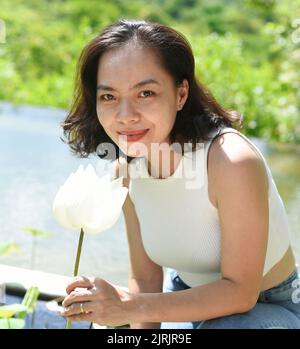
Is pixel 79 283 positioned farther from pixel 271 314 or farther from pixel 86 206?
pixel 271 314

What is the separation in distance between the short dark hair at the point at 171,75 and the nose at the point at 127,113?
9 centimetres

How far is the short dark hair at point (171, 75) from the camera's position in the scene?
1.07m

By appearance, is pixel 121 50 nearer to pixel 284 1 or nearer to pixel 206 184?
pixel 206 184

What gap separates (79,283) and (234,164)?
0.32 meters

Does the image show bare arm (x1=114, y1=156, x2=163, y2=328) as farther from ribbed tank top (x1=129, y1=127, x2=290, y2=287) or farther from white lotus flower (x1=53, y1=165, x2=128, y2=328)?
white lotus flower (x1=53, y1=165, x2=128, y2=328)

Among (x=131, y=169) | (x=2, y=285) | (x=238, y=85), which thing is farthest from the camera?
(x=238, y=85)

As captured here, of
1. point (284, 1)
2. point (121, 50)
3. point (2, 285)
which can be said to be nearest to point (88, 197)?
point (121, 50)

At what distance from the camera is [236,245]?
3.41 ft

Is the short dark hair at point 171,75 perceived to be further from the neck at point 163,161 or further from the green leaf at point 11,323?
the green leaf at point 11,323

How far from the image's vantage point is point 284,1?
4703mm

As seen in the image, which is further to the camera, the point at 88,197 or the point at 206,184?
the point at 206,184

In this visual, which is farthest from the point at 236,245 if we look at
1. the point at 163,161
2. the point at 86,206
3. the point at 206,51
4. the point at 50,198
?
the point at 206,51

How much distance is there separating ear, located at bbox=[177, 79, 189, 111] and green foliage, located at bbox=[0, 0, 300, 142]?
304 millimetres
